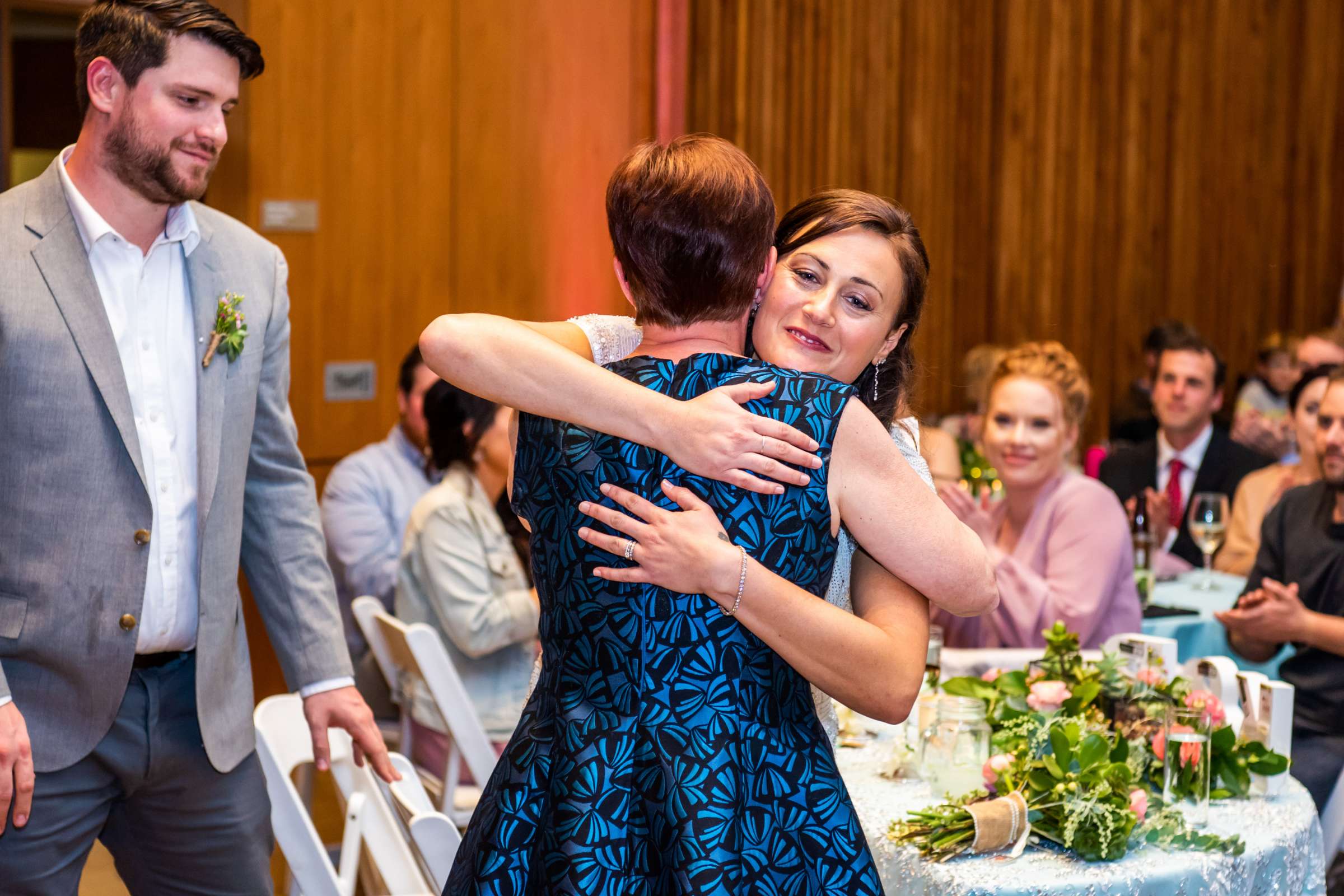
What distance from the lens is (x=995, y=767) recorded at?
7.64ft

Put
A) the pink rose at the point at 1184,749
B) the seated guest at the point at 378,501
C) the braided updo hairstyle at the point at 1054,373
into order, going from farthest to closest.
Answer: the seated guest at the point at 378,501, the braided updo hairstyle at the point at 1054,373, the pink rose at the point at 1184,749

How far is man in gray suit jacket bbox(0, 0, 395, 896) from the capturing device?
2.03m

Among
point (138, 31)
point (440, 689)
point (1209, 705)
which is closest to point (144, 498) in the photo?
point (138, 31)

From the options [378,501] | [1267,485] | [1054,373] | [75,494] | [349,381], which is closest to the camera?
[75,494]

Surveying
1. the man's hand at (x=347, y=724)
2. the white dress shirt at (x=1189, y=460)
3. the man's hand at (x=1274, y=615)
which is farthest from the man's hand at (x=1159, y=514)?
the man's hand at (x=347, y=724)

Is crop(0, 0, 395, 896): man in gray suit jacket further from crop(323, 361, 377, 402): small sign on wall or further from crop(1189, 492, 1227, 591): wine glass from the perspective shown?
crop(323, 361, 377, 402): small sign on wall

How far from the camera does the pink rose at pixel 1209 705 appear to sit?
2.48 m

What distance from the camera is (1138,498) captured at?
4.70 metres

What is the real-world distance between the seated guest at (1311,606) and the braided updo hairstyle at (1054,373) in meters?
0.63

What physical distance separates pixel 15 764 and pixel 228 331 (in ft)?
2.32

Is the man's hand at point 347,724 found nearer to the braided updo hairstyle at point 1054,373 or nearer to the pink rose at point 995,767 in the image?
the pink rose at point 995,767

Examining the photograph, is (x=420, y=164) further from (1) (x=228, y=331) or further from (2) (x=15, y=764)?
(2) (x=15, y=764)

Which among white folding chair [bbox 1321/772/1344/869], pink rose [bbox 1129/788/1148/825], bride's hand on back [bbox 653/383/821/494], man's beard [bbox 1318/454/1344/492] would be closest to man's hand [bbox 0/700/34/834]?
bride's hand on back [bbox 653/383/821/494]

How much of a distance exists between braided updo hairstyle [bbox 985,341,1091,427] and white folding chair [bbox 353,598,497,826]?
6.16 ft
